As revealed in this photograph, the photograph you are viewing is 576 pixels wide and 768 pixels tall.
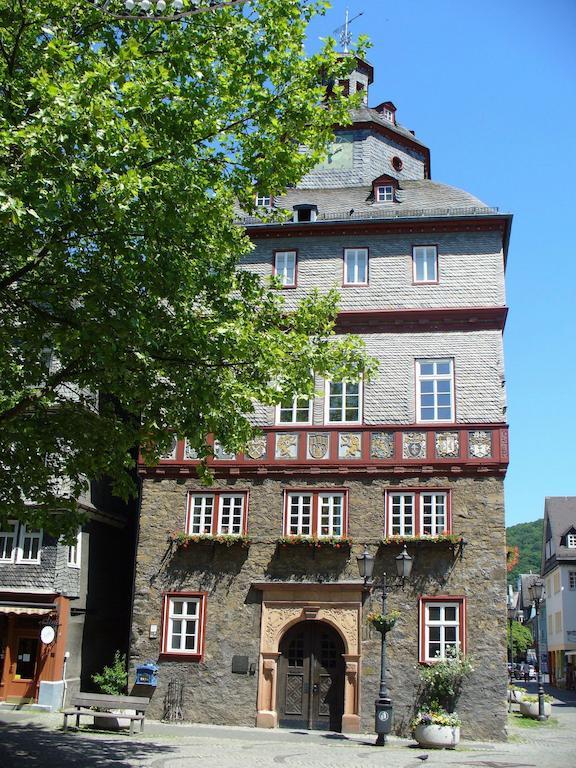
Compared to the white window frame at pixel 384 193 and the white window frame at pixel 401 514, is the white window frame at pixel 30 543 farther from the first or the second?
the white window frame at pixel 384 193

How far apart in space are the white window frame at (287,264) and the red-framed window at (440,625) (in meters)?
10.0

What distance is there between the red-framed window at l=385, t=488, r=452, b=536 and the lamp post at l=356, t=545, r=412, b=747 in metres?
0.96

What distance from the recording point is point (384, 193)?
2812 centimetres

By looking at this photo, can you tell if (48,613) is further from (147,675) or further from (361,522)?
(361,522)

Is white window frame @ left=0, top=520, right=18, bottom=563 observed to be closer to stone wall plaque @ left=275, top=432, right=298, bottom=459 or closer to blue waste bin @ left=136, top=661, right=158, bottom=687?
blue waste bin @ left=136, top=661, right=158, bottom=687

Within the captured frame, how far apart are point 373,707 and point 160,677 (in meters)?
5.66

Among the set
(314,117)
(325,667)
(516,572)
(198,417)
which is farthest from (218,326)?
(516,572)

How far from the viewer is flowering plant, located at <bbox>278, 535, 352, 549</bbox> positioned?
23.4 m

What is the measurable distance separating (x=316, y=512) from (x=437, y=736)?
21.3ft

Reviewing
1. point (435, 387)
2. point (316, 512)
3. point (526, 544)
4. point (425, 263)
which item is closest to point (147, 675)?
point (316, 512)

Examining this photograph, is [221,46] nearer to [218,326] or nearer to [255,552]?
[218,326]

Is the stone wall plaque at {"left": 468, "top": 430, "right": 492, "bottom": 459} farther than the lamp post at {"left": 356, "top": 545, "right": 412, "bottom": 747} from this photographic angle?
Yes

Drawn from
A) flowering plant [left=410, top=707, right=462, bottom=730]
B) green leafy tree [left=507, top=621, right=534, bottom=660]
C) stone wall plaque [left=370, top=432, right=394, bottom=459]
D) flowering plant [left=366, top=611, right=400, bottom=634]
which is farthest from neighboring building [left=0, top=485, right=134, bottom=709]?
green leafy tree [left=507, top=621, right=534, bottom=660]

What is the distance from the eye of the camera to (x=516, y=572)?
12400 centimetres
